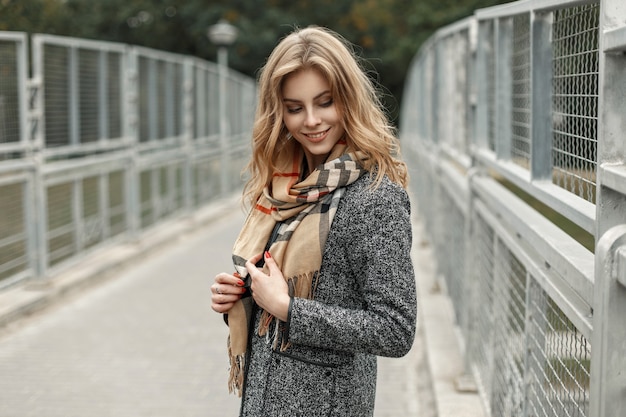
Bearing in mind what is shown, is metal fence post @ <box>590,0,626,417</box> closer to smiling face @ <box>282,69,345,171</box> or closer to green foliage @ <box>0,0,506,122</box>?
smiling face @ <box>282,69,345,171</box>

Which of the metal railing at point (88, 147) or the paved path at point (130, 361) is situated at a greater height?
the metal railing at point (88, 147)

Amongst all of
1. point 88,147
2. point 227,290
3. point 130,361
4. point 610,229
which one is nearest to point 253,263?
point 227,290

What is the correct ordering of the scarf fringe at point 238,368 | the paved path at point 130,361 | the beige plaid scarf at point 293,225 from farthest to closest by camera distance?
the paved path at point 130,361, the scarf fringe at point 238,368, the beige plaid scarf at point 293,225

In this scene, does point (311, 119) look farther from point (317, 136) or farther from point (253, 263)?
point (253, 263)

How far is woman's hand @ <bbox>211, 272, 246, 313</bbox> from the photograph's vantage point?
2.46 meters

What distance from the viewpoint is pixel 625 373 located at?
1893 mm

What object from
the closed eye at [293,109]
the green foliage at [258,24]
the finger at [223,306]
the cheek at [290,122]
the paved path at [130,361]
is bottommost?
the paved path at [130,361]

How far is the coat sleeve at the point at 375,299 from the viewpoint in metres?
2.24

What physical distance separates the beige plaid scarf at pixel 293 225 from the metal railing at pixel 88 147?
535cm

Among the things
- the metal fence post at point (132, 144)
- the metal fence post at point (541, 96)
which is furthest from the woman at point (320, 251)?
the metal fence post at point (132, 144)

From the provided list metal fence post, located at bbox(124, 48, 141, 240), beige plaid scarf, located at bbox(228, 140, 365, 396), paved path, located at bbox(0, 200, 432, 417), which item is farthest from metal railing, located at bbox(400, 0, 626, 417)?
metal fence post, located at bbox(124, 48, 141, 240)

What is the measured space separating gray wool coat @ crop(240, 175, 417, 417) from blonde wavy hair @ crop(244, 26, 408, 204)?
9 centimetres

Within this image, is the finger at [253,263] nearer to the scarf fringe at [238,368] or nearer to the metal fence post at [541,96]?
the scarf fringe at [238,368]

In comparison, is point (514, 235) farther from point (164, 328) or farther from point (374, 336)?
point (164, 328)
